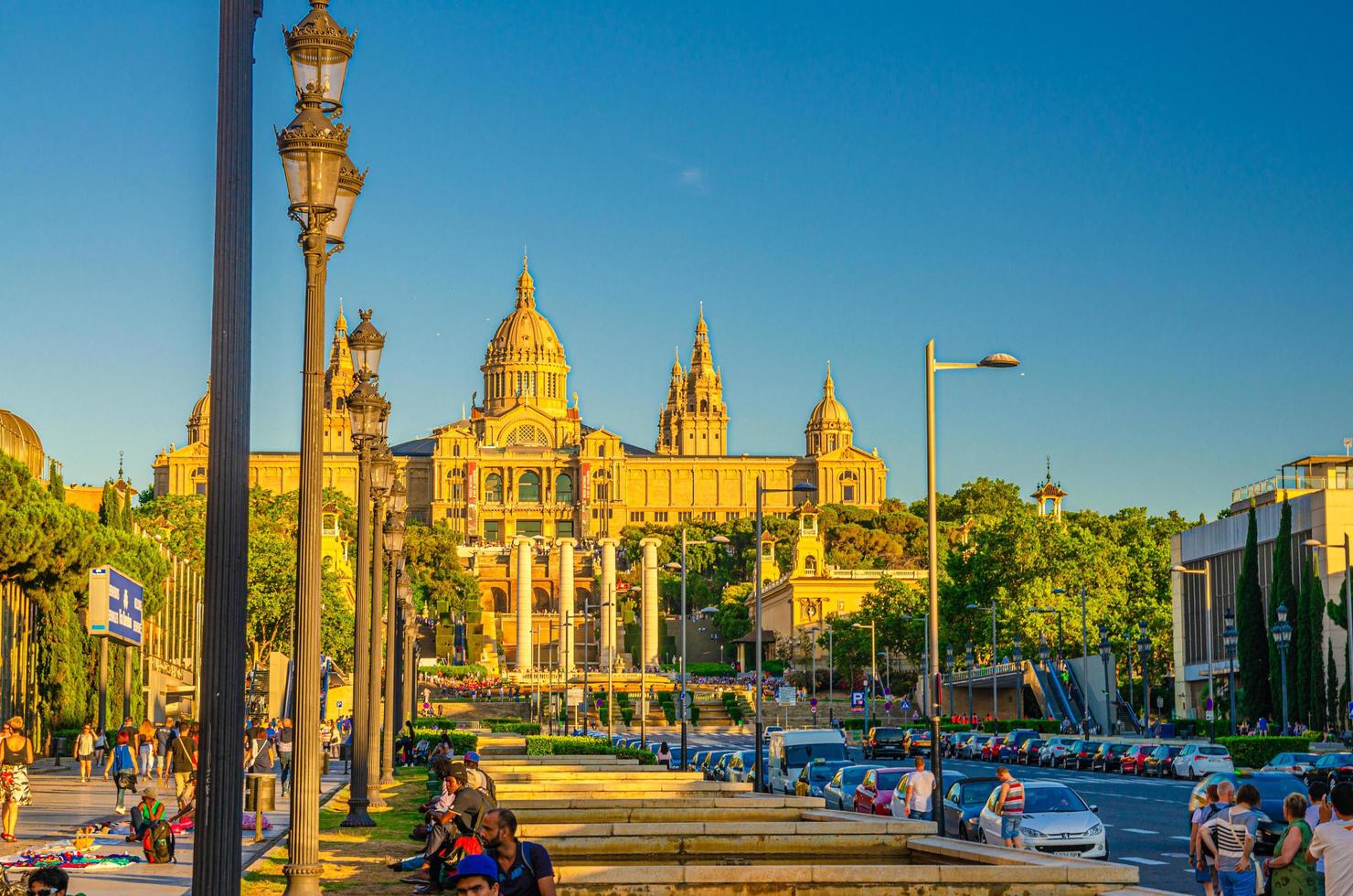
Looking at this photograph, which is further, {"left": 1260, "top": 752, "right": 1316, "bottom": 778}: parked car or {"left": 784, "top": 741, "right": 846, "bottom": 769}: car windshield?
{"left": 784, "top": 741, "right": 846, "bottom": 769}: car windshield

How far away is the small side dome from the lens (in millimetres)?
53281

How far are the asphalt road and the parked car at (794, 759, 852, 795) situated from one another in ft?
16.4

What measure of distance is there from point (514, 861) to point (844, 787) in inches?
882

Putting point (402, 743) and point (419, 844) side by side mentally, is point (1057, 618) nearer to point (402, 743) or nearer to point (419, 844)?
point (402, 743)

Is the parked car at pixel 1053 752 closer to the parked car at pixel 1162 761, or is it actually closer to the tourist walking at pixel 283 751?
the parked car at pixel 1162 761

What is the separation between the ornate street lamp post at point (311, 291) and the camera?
13.9 meters

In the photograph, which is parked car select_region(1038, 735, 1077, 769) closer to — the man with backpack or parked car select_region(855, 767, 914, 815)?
parked car select_region(855, 767, 914, 815)

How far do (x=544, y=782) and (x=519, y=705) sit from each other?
270 feet

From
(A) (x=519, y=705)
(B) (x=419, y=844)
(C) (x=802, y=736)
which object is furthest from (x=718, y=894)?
(A) (x=519, y=705)

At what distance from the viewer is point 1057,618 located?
322 feet

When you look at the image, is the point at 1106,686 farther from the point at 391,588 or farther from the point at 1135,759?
the point at 391,588

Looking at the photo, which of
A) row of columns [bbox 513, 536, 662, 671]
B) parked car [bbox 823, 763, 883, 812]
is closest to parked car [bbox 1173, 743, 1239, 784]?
parked car [bbox 823, 763, 883, 812]

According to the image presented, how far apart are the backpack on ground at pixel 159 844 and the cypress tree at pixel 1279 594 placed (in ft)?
169

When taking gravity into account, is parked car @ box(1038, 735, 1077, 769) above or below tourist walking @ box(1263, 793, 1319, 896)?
below
